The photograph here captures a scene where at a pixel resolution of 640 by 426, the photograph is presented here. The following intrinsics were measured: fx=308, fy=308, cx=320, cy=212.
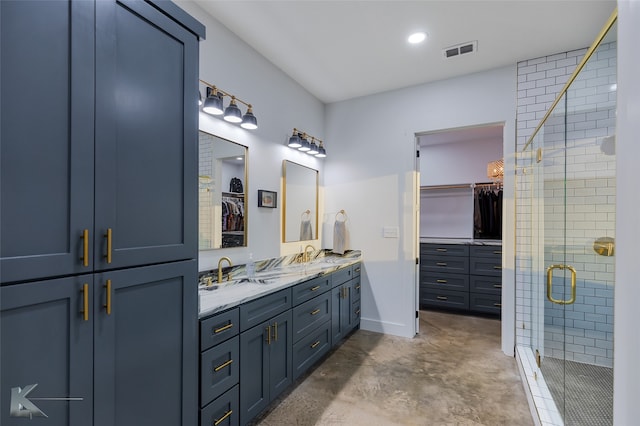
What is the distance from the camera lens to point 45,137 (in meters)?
0.95

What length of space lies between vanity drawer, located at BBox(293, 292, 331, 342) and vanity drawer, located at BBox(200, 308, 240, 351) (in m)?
0.68

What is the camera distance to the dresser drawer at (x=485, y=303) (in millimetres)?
4156

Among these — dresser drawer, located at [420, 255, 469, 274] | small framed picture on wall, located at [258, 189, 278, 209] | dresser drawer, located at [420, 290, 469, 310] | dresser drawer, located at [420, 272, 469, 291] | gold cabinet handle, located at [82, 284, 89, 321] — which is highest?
small framed picture on wall, located at [258, 189, 278, 209]

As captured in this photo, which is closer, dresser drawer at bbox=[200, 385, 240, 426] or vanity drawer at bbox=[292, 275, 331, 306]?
dresser drawer at bbox=[200, 385, 240, 426]

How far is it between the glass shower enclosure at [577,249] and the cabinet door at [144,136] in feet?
5.94

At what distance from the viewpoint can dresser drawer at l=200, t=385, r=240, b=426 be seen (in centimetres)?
159

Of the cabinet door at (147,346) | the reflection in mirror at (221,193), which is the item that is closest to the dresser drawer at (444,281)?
the reflection in mirror at (221,193)

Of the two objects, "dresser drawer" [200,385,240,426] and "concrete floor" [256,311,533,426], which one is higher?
"dresser drawer" [200,385,240,426]

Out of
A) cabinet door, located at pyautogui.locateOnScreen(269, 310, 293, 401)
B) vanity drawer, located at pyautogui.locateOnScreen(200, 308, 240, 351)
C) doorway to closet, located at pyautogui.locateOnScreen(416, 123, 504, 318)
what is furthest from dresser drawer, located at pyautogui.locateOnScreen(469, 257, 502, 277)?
vanity drawer, located at pyautogui.locateOnScreen(200, 308, 240, 351)

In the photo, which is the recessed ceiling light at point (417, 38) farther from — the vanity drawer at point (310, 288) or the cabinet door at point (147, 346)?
the cabinet door at point (147, 346)

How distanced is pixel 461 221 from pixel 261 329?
14.2 ft

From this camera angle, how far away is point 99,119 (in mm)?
1071

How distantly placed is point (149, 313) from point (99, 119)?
76 centimetres

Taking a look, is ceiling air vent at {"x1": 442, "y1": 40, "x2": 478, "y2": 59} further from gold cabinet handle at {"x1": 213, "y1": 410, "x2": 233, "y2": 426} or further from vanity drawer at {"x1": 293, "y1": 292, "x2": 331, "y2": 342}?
gold cabinet handle at {"x1": 213, "y1": 410, "x2": 233, "y2": 426}
